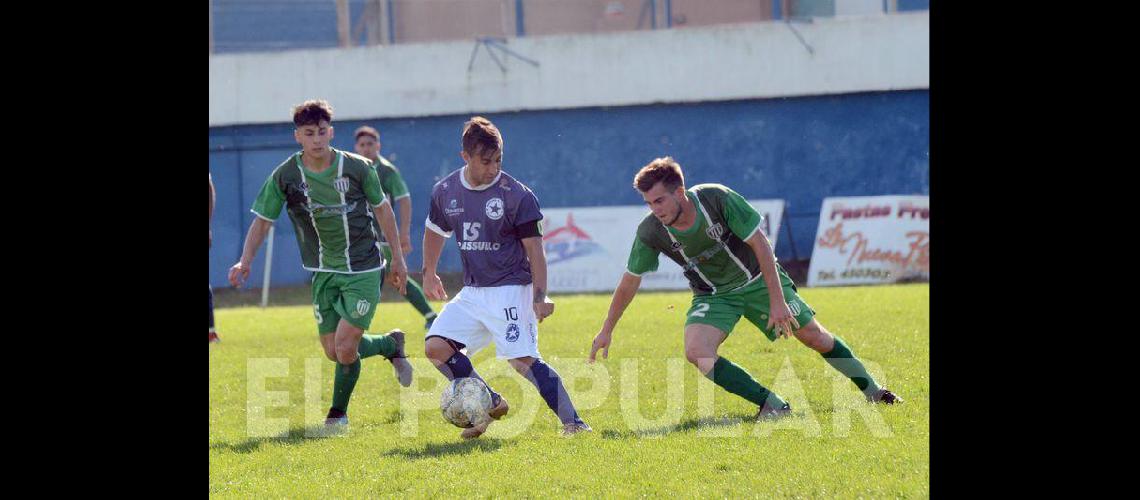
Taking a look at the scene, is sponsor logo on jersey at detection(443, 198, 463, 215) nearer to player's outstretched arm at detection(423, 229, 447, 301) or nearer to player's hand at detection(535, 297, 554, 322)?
player's outstretched arm at detection(423, 229, 447, 301)

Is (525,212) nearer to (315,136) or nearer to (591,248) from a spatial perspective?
(315,136)

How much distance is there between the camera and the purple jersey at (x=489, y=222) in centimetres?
721

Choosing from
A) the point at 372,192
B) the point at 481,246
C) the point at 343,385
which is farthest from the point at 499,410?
the point at 372,192

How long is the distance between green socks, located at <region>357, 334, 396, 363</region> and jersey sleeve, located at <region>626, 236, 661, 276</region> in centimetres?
213

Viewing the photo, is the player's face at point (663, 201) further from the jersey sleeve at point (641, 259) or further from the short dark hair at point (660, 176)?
the jersey sleeve at point (641, 259)

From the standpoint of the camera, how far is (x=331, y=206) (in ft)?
27.0

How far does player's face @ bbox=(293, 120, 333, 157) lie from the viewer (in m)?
7.86

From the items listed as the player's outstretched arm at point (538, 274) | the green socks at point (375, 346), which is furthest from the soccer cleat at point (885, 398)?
the green socks at point (375, 346)
